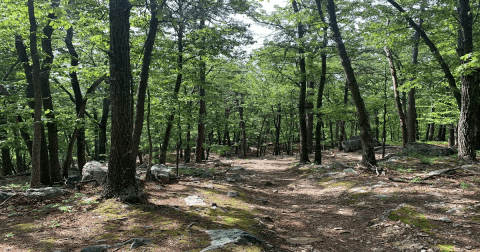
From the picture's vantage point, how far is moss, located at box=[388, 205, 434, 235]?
427cm

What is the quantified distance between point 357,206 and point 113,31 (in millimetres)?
6855

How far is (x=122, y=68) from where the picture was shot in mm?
5699

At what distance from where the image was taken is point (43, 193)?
643 cm

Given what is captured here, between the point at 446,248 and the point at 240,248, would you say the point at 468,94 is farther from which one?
the point at 240,248

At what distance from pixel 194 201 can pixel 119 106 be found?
292cm

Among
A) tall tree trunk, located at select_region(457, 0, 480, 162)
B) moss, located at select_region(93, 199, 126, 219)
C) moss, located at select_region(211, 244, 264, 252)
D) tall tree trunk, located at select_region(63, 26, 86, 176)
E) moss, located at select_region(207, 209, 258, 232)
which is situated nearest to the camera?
moss, located at select_region(211, 244, 264, 252)

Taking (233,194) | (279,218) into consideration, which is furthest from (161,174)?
(279,218)

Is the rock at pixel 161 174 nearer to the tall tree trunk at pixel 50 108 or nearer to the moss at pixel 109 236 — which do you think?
the tall tree trunk at pixel 50 108

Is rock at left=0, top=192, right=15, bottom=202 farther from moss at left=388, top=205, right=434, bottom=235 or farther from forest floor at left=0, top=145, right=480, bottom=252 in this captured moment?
moss at left=388, top=205, right=434, bottom=235

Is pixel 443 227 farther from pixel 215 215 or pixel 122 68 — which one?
pixel 122 68

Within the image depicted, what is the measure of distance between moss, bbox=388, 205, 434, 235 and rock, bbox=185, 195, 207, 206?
4100 mm

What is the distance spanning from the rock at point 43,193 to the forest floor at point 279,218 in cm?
18

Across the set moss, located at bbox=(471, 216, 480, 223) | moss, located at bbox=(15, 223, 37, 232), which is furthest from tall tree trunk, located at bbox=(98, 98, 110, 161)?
moss, located at bbox=(471, 216, 480, 223)

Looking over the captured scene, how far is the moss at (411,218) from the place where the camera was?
14.0 feet
